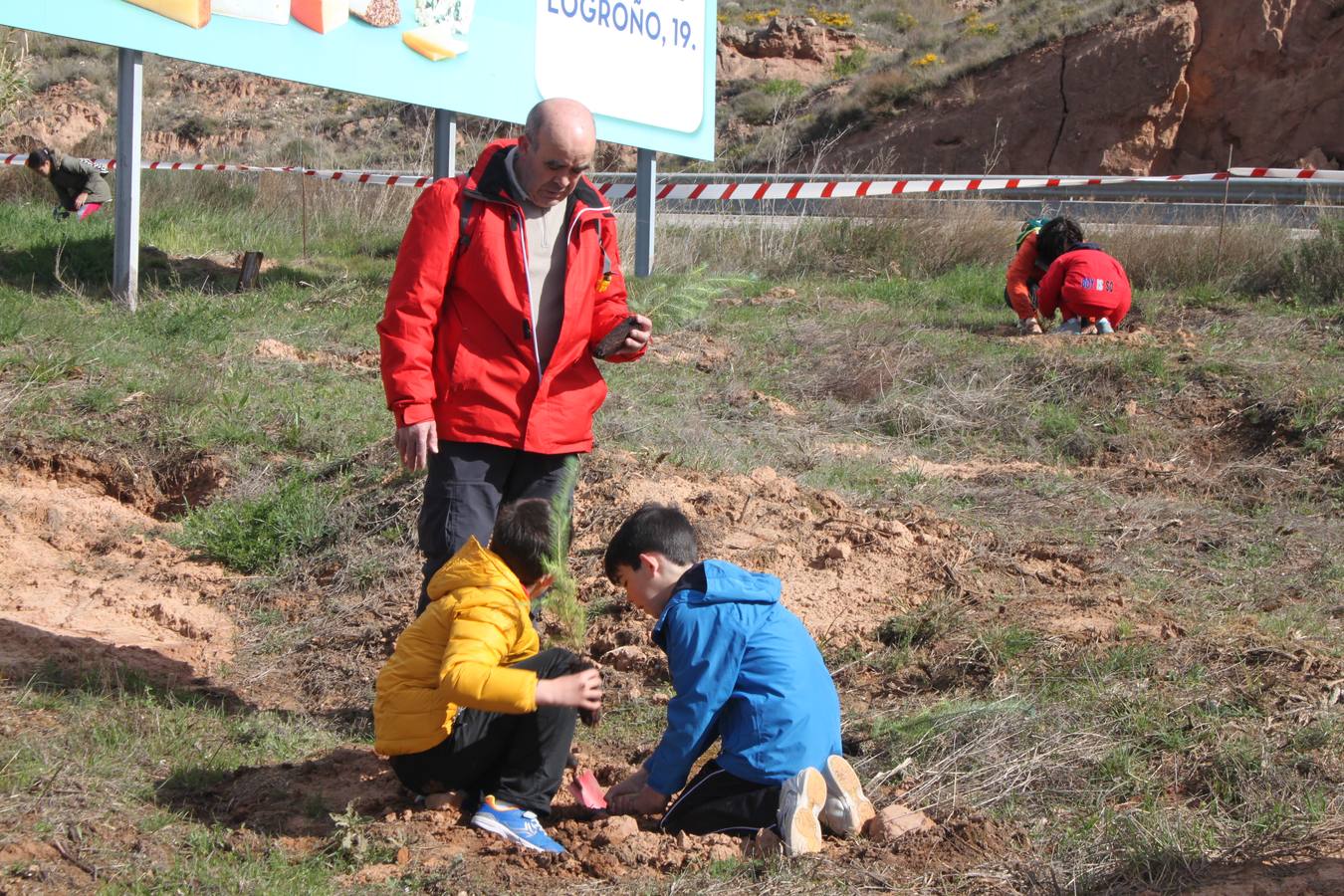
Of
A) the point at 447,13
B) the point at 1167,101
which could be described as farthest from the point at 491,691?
the point at 1167,101

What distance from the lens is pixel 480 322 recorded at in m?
3.93

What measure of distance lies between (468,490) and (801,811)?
1.37 meters

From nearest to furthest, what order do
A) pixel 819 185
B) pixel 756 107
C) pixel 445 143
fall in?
pixel 445 143 → pixel 819 185 → pixel 756 107

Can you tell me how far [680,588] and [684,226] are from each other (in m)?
10.9

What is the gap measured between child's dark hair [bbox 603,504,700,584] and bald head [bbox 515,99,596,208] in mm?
997

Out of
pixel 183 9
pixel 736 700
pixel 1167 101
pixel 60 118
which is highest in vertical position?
pixel 1167 101

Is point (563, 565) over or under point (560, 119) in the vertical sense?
under

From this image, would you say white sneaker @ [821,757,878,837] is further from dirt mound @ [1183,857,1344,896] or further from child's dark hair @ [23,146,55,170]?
child's dark hair @ [23,146,55,170]

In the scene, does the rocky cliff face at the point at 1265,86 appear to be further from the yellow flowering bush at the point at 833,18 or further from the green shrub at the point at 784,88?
the yellow flowering bush at the point at 833,18

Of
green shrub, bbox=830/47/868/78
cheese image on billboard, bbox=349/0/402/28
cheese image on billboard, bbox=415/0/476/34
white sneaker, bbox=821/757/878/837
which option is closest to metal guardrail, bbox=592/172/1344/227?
cheese image on billboard, bbox=415/0/476/34

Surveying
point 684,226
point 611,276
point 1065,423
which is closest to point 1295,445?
point 1065,423

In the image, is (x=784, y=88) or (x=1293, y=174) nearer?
(x=1293, y=174)

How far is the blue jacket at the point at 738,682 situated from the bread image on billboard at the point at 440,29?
7.99 metres

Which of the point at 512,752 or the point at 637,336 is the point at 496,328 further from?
the point at 512,752
